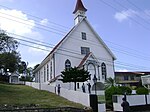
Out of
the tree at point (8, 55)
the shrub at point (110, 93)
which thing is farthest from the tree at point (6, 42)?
the shrub at point (110, 93)

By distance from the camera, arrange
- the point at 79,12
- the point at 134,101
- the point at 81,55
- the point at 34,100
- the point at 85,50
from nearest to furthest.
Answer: the point at 134,101, the point at 34,100, the point at 81,55, the point at 85,50, the point at 79,12

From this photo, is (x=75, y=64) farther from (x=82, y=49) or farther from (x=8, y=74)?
(x=8, y=74)

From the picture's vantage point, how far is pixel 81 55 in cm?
4438

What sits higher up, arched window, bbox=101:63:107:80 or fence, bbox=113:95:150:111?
arched window, bbox=101:63:107:80

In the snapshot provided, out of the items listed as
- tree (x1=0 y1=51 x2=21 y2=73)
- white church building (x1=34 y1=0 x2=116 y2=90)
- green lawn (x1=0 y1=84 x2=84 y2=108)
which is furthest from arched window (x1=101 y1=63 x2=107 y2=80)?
tree (x1=0 y1=51 x2=21 y2=73)

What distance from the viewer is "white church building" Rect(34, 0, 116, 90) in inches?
1651

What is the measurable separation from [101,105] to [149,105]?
281 inches

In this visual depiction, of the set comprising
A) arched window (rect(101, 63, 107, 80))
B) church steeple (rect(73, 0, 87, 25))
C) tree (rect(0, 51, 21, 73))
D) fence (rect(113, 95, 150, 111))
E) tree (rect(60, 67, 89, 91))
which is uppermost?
church steeple (rect(73, 0, 87, 25))

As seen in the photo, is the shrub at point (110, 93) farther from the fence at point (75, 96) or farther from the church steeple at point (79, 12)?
the church steeple at point (79, 12)

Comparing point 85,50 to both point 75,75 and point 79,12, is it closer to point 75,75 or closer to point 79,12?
point 79,12

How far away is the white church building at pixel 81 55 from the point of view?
1651 inches

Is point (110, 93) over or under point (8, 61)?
under

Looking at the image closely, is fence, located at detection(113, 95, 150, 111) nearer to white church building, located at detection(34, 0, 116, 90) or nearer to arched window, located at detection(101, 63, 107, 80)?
white church building, located at detection(34, 0, 116, 90)

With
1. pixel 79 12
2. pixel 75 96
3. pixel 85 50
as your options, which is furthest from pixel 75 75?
pixel 79 12
